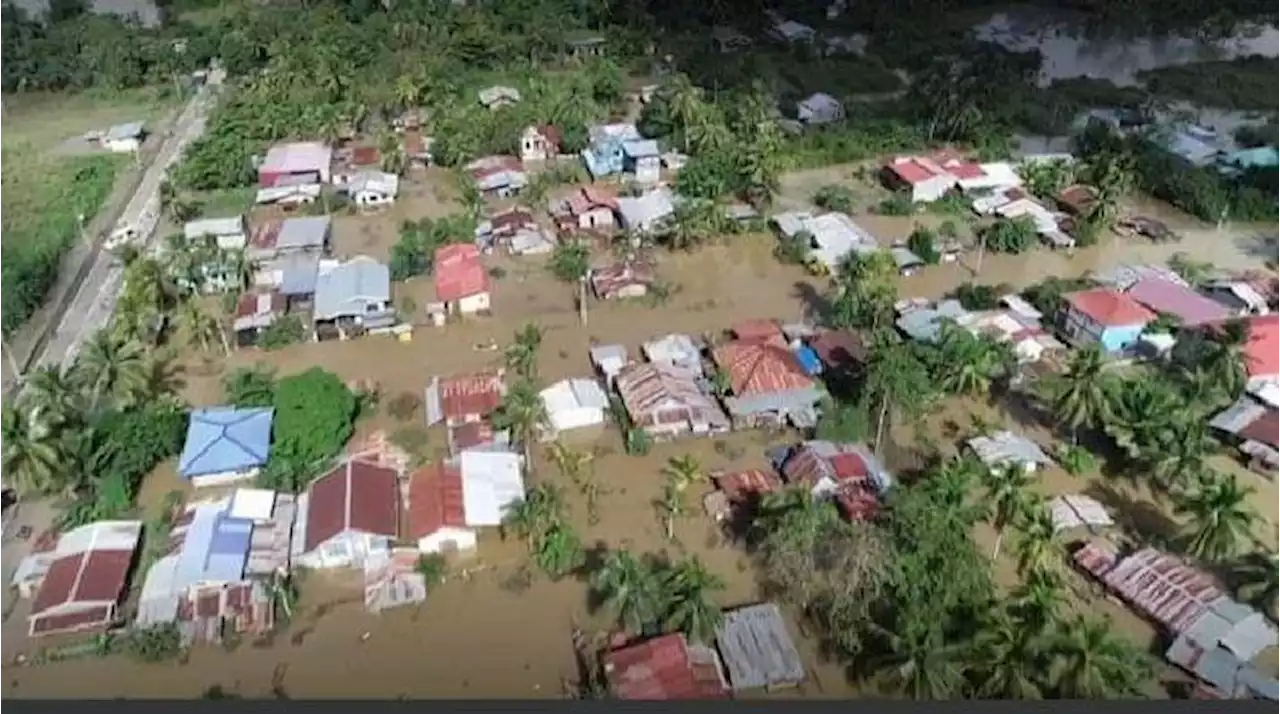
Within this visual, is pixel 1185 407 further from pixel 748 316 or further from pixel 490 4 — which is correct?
pixel 490 4

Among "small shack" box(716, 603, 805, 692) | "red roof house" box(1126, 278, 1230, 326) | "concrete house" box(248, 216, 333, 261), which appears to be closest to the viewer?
"small shack" box(716, 603, 805, 692)

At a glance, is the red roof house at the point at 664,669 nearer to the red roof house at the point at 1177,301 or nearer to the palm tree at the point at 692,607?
the palm tree at the point at 692,607

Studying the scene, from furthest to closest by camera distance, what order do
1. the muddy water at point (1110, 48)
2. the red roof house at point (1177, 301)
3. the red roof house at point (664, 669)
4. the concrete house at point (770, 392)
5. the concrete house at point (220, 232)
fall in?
the muddy water at point (1110, 48) < the concrete house at point (220, 232) < the red roof house at point (1177, 301) < the concrete house at point (770, 392) < the red roof house at point (664, 669)

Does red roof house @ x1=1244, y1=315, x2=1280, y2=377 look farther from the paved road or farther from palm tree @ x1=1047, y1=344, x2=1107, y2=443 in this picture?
the paved road

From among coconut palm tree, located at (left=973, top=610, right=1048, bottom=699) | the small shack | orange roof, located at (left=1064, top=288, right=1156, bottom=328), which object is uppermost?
coconut palm tree, located at (left=973, top=610, right=1048, bottom=699)

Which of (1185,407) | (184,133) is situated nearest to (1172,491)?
(1185,407)

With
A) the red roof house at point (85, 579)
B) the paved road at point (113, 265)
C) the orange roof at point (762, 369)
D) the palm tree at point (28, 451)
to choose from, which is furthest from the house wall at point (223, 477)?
the orange roof at point (762, 369)

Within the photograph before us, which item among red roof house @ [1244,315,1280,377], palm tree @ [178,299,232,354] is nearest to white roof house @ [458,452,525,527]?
palm tree @ [178,299,232,354]
